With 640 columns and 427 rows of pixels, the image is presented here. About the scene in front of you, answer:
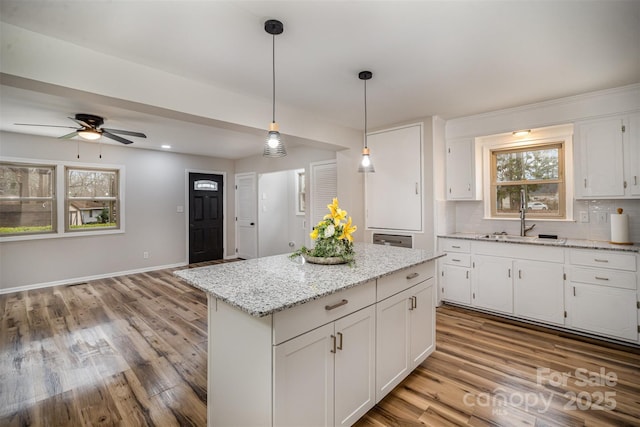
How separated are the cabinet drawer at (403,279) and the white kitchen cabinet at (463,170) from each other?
69.8 inches

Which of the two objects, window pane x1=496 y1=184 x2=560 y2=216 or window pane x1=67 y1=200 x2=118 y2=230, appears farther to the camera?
window pane x1=67 y1=200 x2=118 y2=230

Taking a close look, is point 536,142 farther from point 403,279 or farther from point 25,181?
point 25,181

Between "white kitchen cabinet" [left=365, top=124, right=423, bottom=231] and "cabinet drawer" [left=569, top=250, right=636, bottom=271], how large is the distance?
1.61 metres

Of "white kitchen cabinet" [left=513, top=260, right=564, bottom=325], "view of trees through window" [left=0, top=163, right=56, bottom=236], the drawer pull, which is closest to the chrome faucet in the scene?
"white kitchen cabinet" [left=513, top=260, right=564, bottom=325]

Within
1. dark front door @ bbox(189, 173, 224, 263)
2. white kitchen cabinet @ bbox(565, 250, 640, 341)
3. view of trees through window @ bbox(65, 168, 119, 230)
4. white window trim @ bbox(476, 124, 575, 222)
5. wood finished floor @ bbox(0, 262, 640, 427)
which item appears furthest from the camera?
dark front door @ bbox(189, 173, 224, 263)

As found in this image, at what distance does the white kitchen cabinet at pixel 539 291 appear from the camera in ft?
9.88

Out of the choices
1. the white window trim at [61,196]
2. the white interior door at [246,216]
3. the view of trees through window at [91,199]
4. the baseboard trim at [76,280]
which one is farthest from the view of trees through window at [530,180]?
the view of trees through window at [91,199]

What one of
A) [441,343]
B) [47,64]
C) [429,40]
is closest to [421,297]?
[441,343]

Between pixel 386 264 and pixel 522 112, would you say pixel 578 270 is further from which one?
pixel 386 264

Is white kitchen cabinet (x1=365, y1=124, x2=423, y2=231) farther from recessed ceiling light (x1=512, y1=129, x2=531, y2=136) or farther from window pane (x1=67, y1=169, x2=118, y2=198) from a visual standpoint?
window pane (x1=67, y1=169, x2=118, y2=198)

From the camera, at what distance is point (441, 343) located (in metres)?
2.79

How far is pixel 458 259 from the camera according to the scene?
365 cm

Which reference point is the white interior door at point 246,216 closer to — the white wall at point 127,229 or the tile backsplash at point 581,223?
the white wall at point 127,229

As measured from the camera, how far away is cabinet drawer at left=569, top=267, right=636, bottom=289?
2656mm
